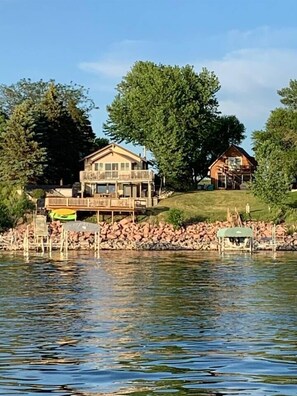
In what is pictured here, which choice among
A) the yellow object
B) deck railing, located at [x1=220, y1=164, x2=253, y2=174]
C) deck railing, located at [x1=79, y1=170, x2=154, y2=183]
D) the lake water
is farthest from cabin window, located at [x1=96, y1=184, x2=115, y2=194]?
the lake water

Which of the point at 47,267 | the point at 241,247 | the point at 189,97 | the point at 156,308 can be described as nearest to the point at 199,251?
the point at 241,247

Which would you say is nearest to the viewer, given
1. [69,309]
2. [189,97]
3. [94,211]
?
[69,309]

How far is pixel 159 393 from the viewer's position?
13836 millimetres

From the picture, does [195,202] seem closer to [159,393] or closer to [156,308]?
[156,308]

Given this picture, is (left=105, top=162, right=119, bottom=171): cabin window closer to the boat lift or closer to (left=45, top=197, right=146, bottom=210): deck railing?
(left=45, top=197, right=146, bottom=210): deck railing

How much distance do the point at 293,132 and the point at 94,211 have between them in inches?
998

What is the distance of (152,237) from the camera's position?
6919 centimetres

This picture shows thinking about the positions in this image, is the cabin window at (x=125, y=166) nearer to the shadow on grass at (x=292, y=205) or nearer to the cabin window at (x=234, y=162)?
the cabin window at (x=234, y=162)

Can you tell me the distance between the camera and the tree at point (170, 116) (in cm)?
8412

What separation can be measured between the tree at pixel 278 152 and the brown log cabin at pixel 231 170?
5.20 meters

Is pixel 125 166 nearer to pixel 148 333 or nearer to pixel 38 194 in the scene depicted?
pixel 38 194

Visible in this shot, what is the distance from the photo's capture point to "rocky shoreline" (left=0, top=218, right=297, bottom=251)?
66125 millimetres

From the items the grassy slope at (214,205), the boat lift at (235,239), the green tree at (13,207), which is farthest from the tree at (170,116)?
the boat lift at (235,239)

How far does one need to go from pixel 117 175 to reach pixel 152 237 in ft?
46.7
